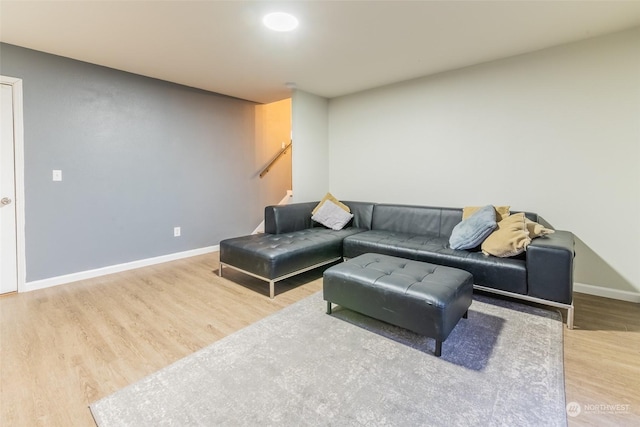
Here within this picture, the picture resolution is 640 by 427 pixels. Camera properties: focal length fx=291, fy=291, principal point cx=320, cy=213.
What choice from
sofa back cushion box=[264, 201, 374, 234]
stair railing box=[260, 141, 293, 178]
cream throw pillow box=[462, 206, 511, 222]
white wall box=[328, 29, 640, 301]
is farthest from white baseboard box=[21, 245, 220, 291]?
cream throw pillow box=[462, 206, 511, 222]

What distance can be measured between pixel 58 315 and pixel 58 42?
2.34 metres

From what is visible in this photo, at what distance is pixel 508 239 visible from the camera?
2.34m

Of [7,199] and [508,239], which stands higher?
[7,199]

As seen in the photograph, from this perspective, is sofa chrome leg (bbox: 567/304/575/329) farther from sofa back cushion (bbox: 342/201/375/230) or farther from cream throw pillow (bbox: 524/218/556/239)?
sofa back cushion (bbox: 342/201/375/230)

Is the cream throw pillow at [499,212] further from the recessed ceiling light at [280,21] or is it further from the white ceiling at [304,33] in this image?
the recessed ceiling light at [280,21]

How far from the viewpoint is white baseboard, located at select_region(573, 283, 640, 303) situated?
2.53 m

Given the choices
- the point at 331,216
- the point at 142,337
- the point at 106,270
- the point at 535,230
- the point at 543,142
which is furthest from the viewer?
the point at 331,216

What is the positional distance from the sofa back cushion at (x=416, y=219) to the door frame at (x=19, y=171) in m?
3.69

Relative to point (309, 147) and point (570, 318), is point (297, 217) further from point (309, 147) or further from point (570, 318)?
point (570, 318)

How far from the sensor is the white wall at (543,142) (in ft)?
8.26

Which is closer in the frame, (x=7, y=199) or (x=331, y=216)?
(x=7, y=199)

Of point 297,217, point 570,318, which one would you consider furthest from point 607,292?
point 297,217

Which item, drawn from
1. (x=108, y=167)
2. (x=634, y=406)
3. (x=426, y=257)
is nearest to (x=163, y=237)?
(x=108, y=167)

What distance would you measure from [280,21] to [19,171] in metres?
2.77
